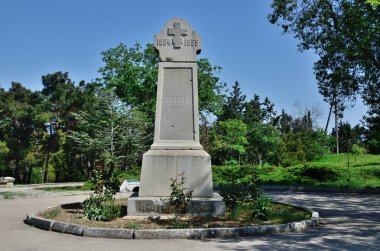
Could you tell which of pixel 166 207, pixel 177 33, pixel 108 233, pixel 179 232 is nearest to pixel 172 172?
pixel 166 207

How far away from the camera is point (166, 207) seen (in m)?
9.32

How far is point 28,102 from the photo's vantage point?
153 ft

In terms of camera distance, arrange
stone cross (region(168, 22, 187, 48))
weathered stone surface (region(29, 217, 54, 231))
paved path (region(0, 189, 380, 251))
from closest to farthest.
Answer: paved path (region(0, 189, 380, 251)), weathered stone surface (region(29, 217, 54, 231)), stone cross (region(168, 22, 187, 48))

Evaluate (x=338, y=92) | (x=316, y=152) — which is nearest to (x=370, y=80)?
(x=338, y=92)

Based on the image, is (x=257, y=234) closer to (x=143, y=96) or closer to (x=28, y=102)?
(x=143, y=96)

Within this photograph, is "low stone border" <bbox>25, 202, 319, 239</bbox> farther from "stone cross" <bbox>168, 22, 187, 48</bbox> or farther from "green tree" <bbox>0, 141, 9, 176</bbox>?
"green tree" <bbox>0, 141, 9, 176</bbox>

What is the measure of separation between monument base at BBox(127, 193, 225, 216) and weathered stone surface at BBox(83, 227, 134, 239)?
66.9 inches

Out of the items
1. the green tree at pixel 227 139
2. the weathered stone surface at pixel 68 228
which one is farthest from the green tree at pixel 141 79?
the weathered stone surface at pixel 68 228

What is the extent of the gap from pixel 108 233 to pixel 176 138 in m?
3.49

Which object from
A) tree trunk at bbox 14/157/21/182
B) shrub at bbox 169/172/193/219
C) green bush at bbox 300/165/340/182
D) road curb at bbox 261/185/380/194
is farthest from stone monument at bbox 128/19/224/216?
tree trunk at bbox 14/157/21/182

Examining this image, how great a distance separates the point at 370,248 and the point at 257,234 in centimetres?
212

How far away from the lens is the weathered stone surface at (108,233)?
292 inches

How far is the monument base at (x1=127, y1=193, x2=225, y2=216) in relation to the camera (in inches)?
364

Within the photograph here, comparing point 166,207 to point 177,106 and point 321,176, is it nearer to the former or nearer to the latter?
point 177,106
